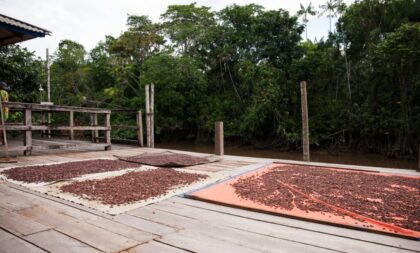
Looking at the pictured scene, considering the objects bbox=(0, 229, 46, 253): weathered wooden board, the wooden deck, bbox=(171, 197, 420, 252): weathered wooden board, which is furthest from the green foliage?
bbox=(171, 197, 420, 252): weathered wooden board

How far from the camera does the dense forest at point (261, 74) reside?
9.90 metres

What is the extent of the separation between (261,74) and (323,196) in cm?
1023

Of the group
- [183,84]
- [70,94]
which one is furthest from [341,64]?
[70,94]

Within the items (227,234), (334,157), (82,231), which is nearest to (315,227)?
(227,234)

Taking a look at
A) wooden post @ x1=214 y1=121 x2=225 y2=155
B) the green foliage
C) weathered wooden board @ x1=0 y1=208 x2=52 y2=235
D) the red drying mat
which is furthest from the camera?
the green foliage

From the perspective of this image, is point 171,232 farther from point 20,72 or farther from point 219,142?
point 20,72

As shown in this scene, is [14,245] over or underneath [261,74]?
underneath

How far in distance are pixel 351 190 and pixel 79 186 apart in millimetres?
2872

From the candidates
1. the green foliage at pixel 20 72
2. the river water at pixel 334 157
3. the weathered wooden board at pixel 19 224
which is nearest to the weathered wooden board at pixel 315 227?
the weathered wooden board at pixel 19 224

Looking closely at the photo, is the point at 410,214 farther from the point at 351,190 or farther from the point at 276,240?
the point at 276,240

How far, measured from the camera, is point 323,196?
2533 mm

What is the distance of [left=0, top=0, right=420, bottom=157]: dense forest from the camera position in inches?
390

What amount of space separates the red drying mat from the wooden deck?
11 cm

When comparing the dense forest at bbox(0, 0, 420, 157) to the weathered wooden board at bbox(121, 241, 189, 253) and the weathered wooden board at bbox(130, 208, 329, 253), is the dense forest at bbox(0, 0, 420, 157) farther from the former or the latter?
the weathered wooden board at bbox(121, 241, 189, 253)
